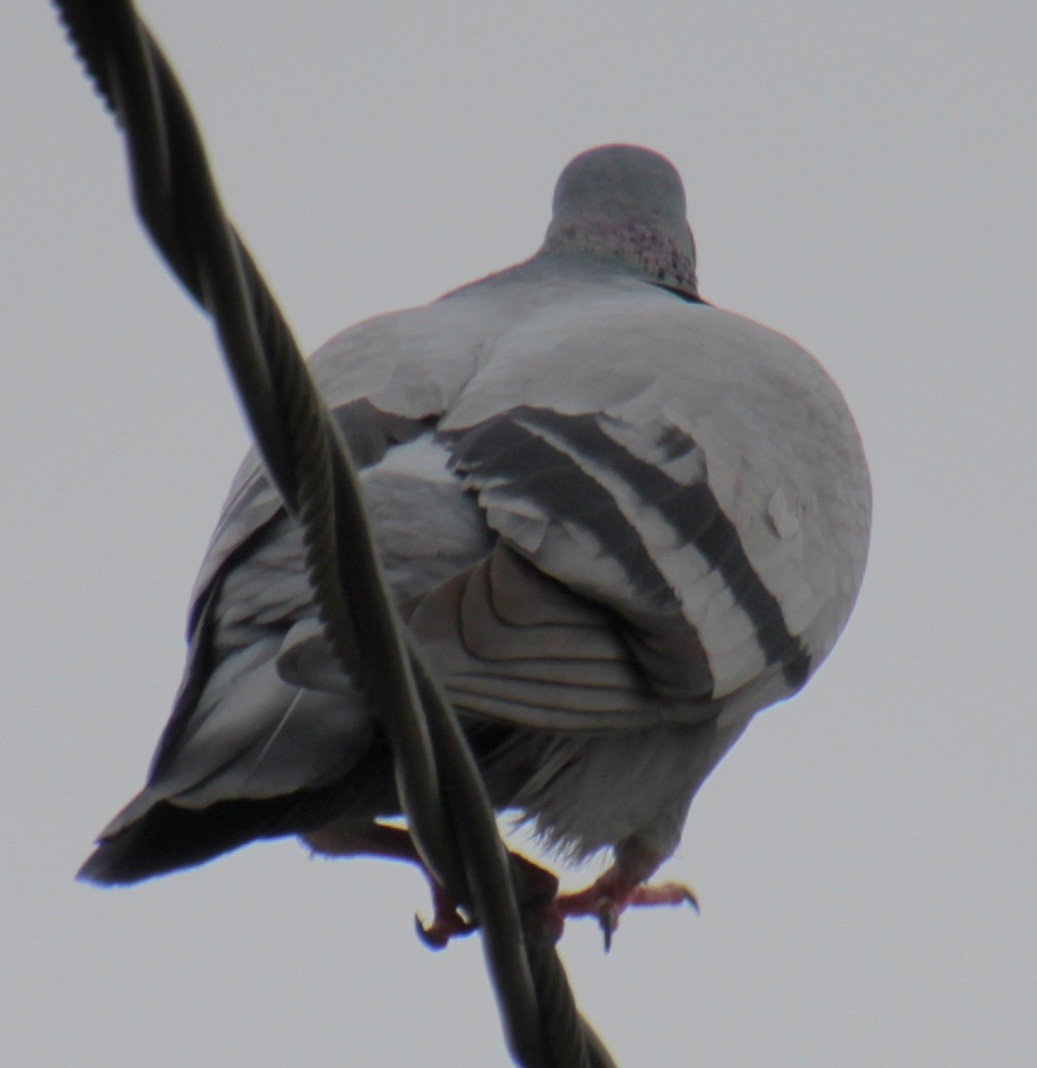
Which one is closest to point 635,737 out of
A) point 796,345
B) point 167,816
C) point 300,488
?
point 167,816

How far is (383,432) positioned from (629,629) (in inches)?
32.5

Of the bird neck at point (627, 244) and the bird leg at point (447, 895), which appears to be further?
the bird neck at point (627, 244)

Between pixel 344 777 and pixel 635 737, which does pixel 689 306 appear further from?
pixel 344 777

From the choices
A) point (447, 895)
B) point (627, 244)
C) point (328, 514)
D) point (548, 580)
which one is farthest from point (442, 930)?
point (627, 244)

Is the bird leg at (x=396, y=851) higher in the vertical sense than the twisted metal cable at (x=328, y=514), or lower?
lower

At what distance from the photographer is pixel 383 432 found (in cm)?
→ 421

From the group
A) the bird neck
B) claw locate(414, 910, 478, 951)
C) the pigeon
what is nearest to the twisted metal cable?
the pigeon

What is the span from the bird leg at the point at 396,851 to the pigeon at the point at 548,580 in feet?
0.04

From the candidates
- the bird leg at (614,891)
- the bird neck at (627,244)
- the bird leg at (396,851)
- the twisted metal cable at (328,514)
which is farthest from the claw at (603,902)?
the bird neck at (627,244)

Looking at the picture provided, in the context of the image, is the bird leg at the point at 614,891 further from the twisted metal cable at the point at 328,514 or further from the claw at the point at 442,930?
the twisted metal cable at the point at 328,514

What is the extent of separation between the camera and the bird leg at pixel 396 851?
4363 millimetres

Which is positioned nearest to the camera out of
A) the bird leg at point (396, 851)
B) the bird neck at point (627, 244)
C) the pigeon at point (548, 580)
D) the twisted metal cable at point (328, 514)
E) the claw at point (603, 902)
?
the twisted metal cable at point (328, 514)

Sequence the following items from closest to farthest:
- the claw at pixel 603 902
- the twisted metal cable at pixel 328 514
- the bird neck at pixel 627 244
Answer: the twisted metal cable at pixel 328 514, the claw at pixel 603 902, the bird neck at pixel 627 244

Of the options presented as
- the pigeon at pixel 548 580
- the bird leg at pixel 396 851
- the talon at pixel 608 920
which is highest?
the pigeon at pixel 548 580
